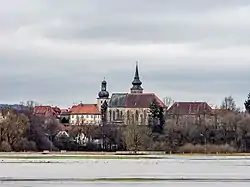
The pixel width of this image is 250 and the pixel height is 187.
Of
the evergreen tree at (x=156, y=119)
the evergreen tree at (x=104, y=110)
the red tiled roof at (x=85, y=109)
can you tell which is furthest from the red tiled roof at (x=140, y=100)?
the evergreen tree at (x=156, y=119)

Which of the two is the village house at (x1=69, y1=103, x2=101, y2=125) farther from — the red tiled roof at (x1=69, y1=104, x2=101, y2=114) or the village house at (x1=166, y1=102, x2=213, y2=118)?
the village house at (x1=166, y1=102, x2=213, y2=118)

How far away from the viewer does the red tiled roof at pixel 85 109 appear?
632 feet

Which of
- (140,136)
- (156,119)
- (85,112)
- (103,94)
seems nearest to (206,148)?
(140,136)

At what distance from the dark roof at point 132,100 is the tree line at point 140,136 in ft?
146

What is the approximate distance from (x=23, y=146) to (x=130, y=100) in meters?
79.0

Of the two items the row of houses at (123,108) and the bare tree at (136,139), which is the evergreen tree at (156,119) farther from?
the bare tree at (136,139)

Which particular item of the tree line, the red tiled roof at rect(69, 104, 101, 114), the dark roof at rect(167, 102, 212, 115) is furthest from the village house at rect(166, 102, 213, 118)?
the red tiled roof at rect(69, 104, 101, 114)

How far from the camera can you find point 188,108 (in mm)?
161500

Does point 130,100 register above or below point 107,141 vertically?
above

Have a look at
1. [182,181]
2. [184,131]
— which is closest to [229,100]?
[184,131]

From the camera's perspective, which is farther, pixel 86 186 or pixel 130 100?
pixel 130 100

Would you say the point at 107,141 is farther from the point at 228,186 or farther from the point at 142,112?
the point at 228,186

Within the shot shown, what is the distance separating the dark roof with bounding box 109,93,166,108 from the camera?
17388 cm

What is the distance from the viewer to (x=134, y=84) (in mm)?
191250
